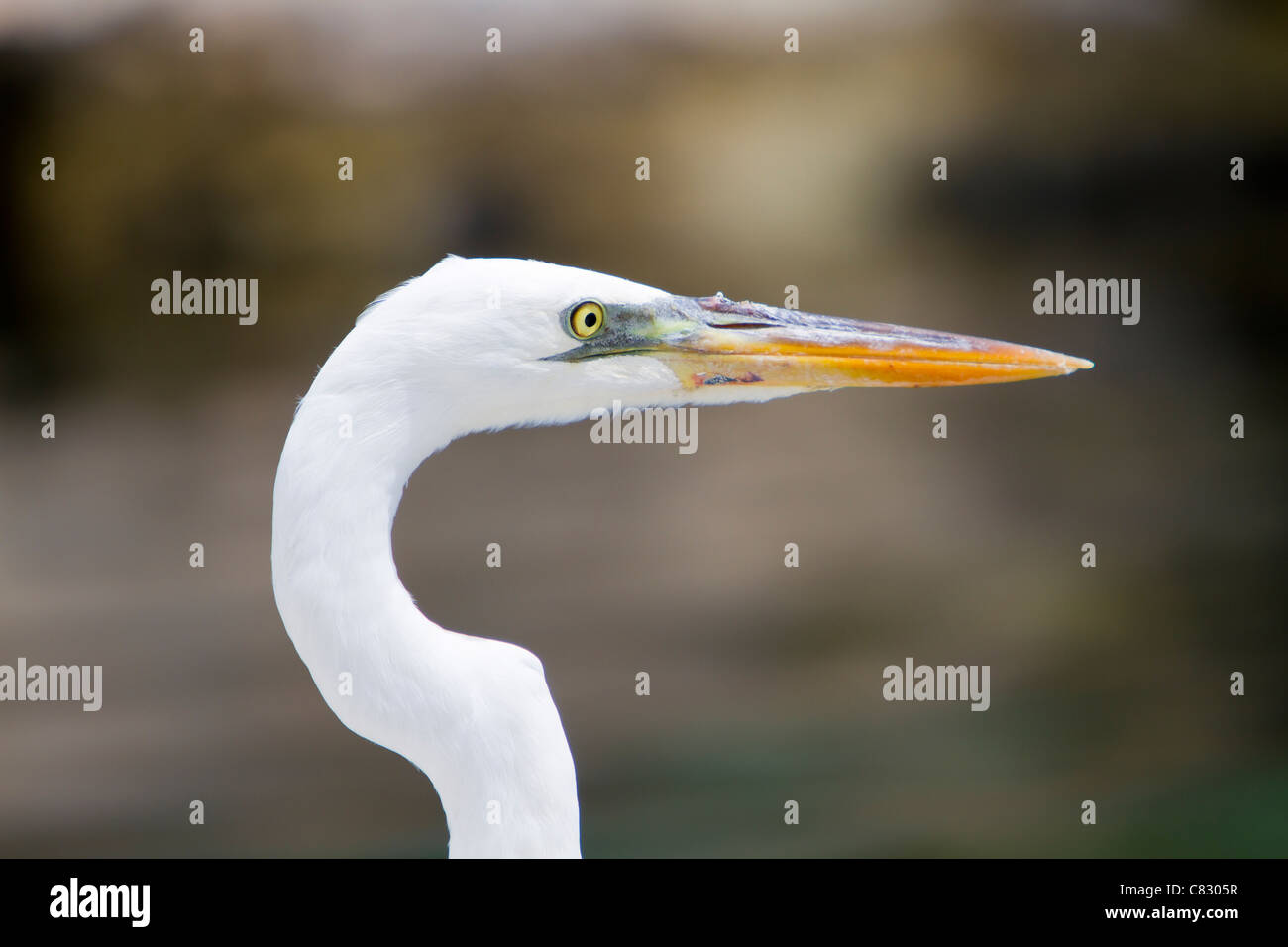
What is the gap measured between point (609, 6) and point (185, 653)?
122 inches

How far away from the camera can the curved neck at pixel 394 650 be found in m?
1.16

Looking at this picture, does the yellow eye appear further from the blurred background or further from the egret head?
the blurred background

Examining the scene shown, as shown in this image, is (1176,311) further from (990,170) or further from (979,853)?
(979,853)

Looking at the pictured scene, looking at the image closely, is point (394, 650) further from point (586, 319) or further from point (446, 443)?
point (586, 319)

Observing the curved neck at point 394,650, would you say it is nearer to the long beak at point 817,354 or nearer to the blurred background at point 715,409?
the long beak at point 817,354

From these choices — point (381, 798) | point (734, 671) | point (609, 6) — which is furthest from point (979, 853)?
point (609, 6)

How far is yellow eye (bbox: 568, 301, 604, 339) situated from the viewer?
1.31 metres

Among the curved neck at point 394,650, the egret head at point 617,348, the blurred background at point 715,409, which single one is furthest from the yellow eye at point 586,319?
the blurred background at point 715,409

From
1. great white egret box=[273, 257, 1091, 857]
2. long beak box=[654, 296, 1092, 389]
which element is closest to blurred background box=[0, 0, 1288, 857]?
long beak box=[654, 296, 1092, 389]

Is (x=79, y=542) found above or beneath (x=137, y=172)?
beneath

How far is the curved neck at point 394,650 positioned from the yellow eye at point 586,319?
0.57ft

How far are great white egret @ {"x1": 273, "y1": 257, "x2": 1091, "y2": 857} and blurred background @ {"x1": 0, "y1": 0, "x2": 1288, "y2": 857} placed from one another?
290 centimetres

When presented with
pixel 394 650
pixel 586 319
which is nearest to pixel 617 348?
pixel 586 319

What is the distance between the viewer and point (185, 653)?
14.6 ft
